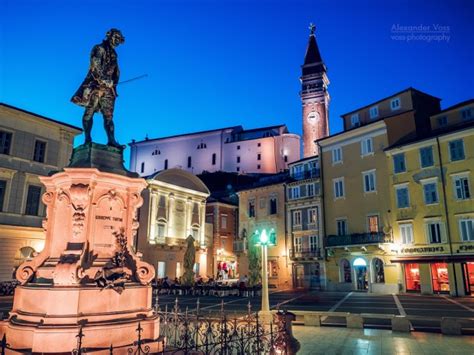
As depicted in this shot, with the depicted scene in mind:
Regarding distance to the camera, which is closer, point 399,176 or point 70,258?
point 70,258

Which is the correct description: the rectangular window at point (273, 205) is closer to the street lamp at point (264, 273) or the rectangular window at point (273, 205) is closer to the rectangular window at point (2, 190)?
the rectangular window at point (2, 190)

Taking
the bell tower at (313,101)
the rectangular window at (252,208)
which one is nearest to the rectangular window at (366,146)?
the rectangular window at (252,208)

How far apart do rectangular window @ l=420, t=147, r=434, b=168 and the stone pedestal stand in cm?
2839

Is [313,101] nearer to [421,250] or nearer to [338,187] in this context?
[338,187]

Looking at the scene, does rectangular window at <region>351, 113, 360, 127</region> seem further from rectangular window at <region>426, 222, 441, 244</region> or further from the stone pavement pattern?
the stone pavement pattern

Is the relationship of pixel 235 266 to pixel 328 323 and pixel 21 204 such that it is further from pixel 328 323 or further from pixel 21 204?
pixel 328 323

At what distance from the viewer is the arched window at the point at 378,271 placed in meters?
33.8

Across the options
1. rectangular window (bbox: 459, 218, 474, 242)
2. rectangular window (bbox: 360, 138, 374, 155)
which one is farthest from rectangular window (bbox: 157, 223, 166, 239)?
rectangular window (bbox: 459, 218, 474, 242)

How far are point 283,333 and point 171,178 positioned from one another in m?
37.2

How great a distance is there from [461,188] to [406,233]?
5690mm

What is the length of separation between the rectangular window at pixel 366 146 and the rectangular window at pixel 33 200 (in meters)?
29.1

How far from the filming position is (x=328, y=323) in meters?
15.3

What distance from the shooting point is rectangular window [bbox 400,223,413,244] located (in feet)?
105

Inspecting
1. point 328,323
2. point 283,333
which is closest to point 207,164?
point 328,323
